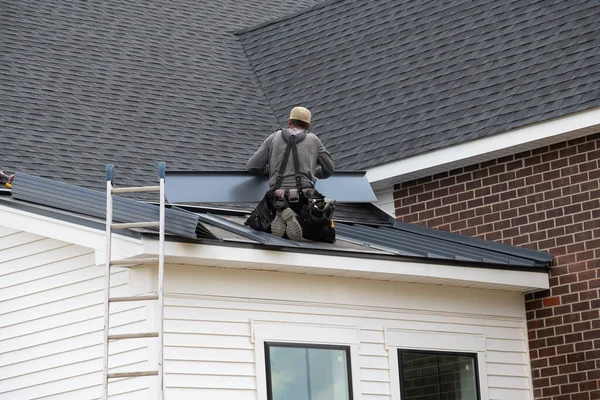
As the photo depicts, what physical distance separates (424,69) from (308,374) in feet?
18.6

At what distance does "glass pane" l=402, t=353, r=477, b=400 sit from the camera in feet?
42.5

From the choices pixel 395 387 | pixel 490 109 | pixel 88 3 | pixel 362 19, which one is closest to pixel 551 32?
pixel 490 109

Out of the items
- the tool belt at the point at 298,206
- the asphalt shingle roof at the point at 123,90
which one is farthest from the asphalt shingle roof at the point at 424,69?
the tool belt at the point at 298,206

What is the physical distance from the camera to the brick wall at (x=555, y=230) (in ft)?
45.7

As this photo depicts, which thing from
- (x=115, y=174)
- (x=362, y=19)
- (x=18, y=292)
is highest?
(x=362, y=19)

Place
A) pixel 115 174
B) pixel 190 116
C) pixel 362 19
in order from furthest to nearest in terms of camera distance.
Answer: pixel 362 19 < pixel 190 116 < pixel 115 174

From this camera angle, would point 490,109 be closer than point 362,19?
Yes

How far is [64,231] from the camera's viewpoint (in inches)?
451

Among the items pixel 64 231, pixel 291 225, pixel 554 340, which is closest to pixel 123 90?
pixel 291 225

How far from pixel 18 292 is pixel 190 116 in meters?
4.92

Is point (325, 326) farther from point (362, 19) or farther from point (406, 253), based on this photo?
point (362, 19)

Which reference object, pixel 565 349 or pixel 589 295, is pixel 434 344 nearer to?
pixel 565 349

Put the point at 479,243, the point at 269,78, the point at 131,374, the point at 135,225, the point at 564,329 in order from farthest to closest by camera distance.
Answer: the point at 269,78
the point at 479,243
the point at 564,329
the point at 135,225
the point at 131,374

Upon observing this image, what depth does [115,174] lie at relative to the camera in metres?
14.0
